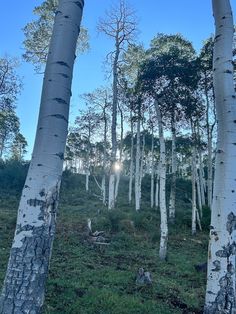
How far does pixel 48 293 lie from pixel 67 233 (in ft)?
27.7

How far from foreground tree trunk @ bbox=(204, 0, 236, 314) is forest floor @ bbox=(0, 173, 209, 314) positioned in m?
2.32

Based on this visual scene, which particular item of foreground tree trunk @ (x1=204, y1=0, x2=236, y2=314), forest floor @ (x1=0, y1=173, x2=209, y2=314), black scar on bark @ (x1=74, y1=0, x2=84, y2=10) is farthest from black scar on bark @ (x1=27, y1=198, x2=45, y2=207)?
forest floor @ (x1=0, y1=173, x2=209, y2=314)

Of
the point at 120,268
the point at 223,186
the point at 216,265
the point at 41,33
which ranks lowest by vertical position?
the point at 120,268

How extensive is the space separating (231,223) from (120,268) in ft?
21.2

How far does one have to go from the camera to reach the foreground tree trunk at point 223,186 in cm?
389

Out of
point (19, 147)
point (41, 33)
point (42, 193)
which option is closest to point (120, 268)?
point (42, 193)

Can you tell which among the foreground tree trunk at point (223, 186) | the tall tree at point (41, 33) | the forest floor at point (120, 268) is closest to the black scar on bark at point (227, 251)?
the foreground tree trunk at point (223, 186)

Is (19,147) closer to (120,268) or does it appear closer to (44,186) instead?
(120,268)

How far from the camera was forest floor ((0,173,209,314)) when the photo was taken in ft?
20.2

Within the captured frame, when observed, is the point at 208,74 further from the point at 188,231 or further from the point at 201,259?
the point at 201,259

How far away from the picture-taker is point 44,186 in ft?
10.6

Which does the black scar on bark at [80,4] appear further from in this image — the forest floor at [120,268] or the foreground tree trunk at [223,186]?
the forest floor at [120,268]

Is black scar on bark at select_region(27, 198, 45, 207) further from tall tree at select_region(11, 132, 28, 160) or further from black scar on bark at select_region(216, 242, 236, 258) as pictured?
tall tree at select_region(11, 132, 28, 160)

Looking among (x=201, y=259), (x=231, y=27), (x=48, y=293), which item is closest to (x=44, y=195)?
(x=231, y=27)
